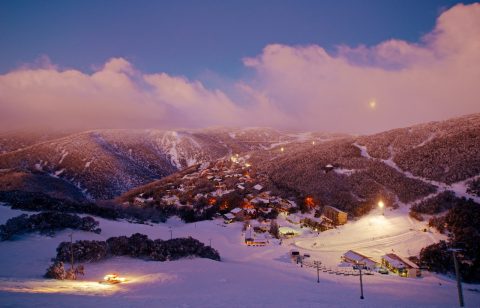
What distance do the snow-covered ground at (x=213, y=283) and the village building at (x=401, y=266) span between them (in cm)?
139

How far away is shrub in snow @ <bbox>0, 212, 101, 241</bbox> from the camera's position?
3918cm

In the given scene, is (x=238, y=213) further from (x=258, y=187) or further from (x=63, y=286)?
(x=63, y=286)

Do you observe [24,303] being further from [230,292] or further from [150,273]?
[150,273]

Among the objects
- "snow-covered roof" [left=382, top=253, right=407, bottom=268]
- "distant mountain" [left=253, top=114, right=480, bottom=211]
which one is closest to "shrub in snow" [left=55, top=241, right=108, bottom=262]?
"snow-covered roof" [left=382, top=253, right=407, bottom=268]

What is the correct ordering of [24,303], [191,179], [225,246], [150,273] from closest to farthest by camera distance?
1. [24,303]
2. [150,273]
3. [225,246]
4. [191,179]

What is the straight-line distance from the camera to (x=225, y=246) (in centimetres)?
6141

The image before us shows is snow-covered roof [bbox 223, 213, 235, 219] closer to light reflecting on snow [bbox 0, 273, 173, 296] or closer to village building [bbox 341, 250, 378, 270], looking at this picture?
village building [bbox 341, 250, 378, 270]

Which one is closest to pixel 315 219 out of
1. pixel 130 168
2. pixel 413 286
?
pixel 413 286

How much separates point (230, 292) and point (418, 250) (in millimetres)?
38994

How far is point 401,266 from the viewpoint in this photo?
4459cm

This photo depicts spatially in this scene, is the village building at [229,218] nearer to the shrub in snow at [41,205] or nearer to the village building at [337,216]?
the village building at [337,216]

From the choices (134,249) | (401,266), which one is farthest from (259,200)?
(134,249)

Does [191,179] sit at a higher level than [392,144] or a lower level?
lower

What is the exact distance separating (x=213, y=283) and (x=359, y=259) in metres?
27.3
